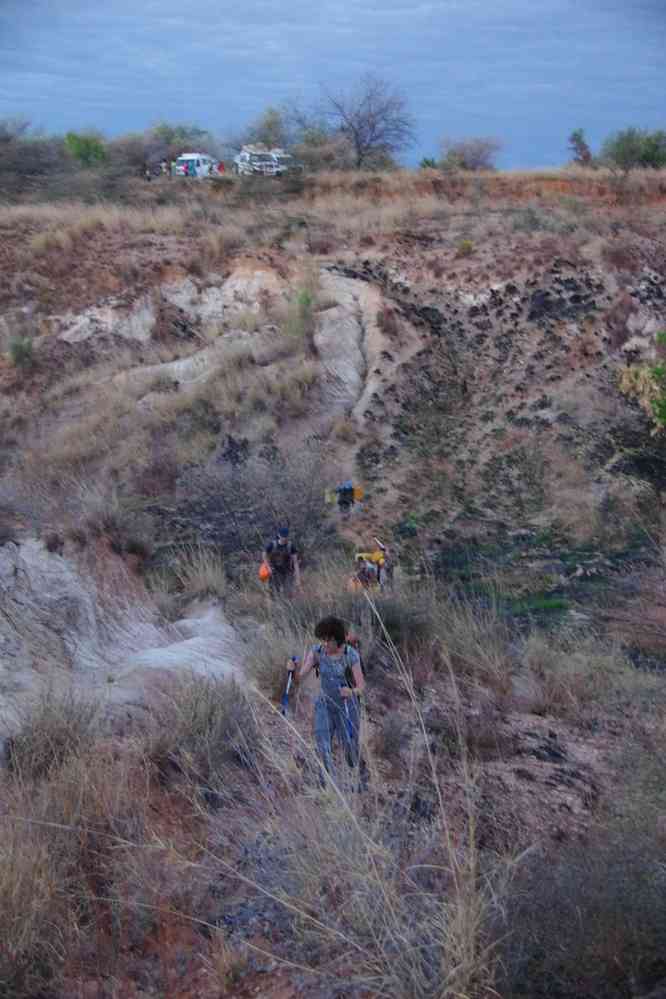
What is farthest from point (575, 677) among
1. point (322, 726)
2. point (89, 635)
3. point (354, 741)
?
point (89, 635)

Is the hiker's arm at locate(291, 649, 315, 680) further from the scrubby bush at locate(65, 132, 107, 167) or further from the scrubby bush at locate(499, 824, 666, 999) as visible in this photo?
the scrubby bush at locate(65, 132, 107, 167)

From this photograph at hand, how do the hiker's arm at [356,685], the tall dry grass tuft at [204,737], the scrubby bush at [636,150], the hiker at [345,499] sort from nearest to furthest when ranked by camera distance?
the tall dry grass tuft at [204,737] < the hiker's arm at [356,685] < the hiker at [345,499] < the scrubby bush at [636,150]

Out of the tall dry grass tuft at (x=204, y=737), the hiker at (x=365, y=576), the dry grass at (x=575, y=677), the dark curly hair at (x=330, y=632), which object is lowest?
the hiker at (x=365, y=576)

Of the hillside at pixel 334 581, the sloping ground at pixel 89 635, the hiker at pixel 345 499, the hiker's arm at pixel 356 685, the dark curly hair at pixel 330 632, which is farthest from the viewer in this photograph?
the hiker at pixel 345 499

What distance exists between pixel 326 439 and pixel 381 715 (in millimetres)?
10335

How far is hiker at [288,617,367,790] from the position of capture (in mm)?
5648

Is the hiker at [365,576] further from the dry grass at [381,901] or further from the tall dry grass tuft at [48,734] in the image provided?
the dry grass at [381,901]

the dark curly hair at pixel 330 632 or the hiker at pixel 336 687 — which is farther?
the dark curly hair at pixel 330 632

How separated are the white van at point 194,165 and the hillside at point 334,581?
4.66m

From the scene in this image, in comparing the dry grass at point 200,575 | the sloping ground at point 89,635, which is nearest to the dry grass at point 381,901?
the sloping ground at point 89,635

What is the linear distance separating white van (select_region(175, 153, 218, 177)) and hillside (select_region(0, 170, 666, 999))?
15.3 ft

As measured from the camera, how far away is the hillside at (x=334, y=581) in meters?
3.88

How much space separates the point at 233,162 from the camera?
3628cm

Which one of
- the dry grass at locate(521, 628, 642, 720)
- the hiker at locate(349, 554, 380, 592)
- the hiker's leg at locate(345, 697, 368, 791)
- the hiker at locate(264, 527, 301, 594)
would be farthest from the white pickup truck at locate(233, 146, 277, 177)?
the hiker's leg at locate(345, 697, 368, 791)
